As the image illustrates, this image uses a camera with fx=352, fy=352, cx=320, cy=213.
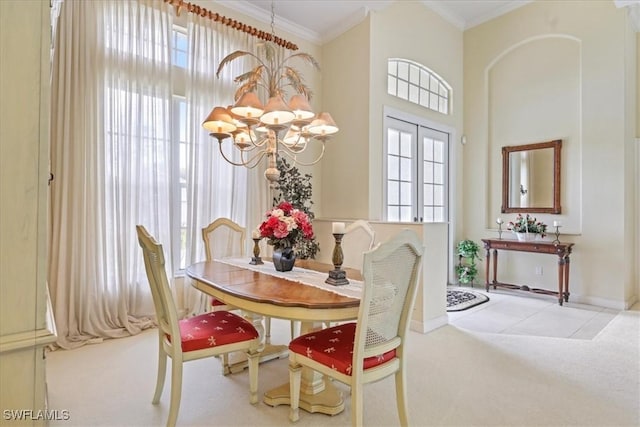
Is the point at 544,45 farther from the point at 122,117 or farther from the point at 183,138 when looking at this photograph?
the point at 122,117

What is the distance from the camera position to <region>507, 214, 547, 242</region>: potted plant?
4.73 m

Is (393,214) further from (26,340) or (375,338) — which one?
(26,340)

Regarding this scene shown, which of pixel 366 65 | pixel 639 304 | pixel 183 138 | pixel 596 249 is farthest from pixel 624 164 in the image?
pixel 183 138

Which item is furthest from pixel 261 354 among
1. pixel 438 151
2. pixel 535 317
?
pixel 438 151

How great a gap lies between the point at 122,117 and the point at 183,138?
1.94 feet

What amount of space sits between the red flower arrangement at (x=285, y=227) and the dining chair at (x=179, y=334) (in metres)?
0.57

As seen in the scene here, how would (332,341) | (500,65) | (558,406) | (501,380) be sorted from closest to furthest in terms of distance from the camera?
(332,341), (558,406), (501,380), (500,65)

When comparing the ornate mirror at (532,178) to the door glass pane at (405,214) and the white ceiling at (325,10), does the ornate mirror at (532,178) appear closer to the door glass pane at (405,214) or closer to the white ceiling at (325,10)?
the door glass pane at (405,214)

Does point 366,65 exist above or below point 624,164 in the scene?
above

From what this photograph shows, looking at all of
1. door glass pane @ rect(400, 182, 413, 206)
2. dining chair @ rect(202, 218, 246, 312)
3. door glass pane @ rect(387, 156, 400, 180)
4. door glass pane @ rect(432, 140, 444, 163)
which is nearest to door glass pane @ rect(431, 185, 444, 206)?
door glass pane @ rect(432, 140, 444, 163)

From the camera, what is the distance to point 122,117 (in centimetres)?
326

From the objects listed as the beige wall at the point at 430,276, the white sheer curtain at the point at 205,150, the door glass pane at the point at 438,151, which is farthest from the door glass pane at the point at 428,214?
the white sheer curtain at the point at 205,150

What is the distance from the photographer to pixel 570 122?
4.68 m

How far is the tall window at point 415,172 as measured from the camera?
4.73 meters
